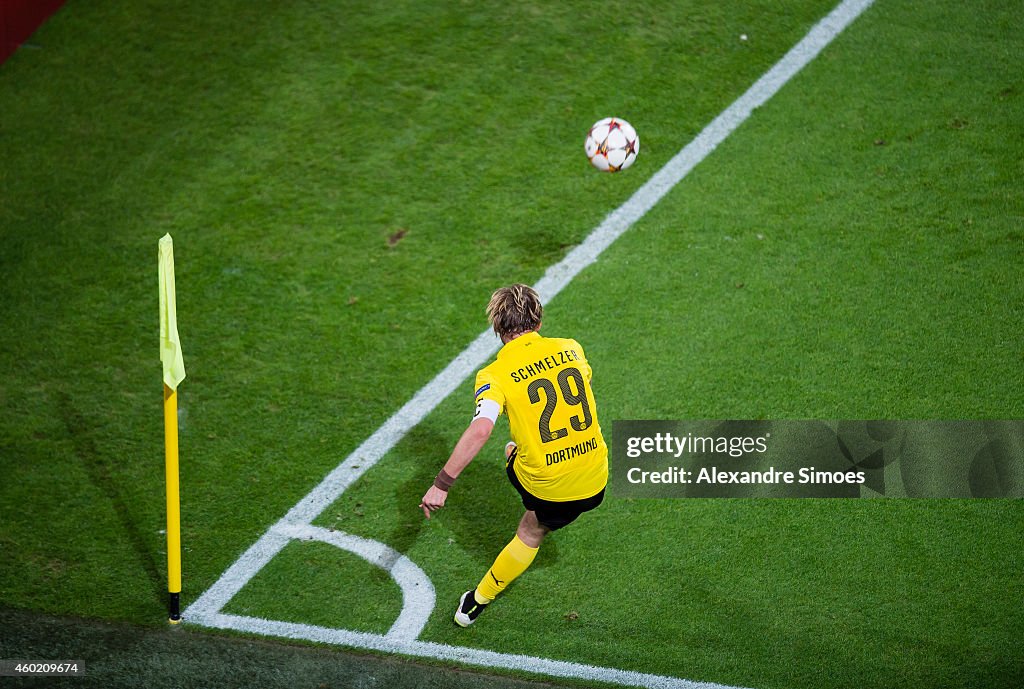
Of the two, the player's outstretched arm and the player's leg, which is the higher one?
the player's outstretched arm

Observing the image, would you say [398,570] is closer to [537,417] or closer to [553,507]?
[553,507]

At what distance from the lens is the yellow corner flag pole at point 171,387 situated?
18.4 ft

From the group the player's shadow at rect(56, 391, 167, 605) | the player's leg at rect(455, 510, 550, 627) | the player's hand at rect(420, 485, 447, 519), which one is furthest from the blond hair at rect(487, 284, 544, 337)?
the player's shadow at rect(56, 391, 167, 605)

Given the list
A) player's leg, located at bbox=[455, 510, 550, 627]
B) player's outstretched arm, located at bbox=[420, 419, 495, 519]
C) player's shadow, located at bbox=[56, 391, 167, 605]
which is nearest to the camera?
player's outstretched arm, located at bbox=[420, 419, 495, 519]

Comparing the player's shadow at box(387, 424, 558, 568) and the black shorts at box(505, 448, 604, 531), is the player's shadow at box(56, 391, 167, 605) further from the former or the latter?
the black shorts at box(505, 448, 604, 531)

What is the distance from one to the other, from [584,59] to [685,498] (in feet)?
16.0

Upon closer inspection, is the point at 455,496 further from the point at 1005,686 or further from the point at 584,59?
the point at 584,59

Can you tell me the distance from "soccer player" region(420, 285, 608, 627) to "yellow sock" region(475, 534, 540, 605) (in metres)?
0.29

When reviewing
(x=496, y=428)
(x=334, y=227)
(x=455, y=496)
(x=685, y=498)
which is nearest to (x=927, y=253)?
(x=685, y=498)

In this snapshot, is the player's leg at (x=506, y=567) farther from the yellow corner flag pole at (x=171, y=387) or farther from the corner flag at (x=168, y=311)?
the corner flag at (x=168, y=311)

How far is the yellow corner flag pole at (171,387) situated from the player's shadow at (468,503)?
1.35 meters

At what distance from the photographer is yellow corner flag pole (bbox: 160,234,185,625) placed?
5594 millimetres

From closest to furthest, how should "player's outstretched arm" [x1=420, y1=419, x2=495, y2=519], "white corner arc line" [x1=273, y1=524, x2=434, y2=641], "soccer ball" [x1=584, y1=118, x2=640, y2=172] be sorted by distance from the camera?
"player's outstretched arm" [x1=420, y1=419, x2=495, y2=519] < "white corner arc line" [x1=273, y1=524, x2=434, y2=641] < "soccer ball" [x1=584, y1=118, x2=640, y2=172]

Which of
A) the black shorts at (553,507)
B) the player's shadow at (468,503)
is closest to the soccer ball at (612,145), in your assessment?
the player's shadow at (468,503)
